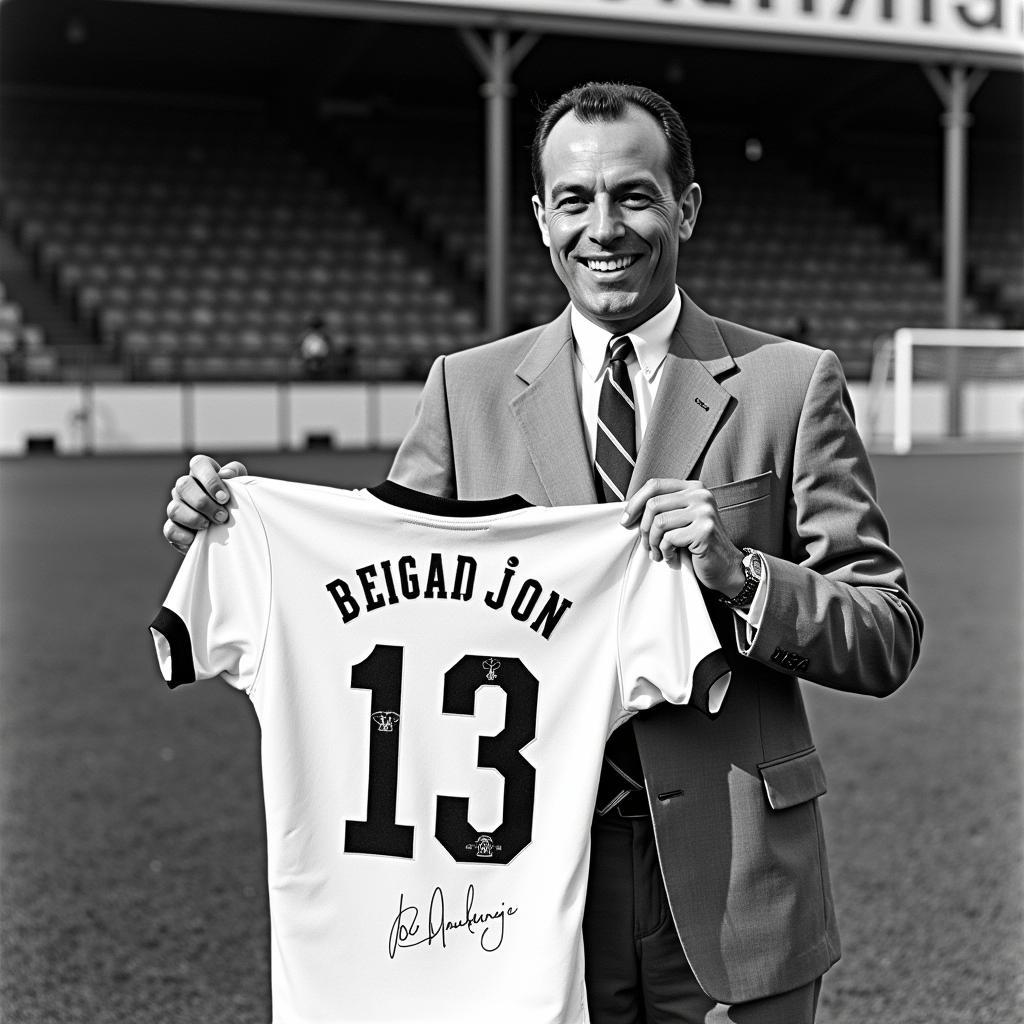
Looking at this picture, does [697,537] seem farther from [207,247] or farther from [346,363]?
[207,247]

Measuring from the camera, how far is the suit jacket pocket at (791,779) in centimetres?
201

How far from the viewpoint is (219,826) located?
4.71 m

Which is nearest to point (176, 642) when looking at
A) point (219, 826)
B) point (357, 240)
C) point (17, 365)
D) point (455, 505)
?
point (455, 505)

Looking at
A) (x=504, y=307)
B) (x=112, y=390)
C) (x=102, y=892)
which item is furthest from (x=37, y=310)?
(x=102, y=892)

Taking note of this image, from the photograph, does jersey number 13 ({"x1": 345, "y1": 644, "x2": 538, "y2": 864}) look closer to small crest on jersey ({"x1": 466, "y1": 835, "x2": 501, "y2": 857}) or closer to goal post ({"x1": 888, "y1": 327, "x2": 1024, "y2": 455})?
small crest on jersey ({"x1": 466, "y1": 835, "x2": 501, "y2": 857})

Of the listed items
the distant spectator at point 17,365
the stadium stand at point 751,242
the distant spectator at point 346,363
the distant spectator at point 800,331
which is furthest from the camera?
the stadium stand at point 751,242

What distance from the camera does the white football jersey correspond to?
2.07 metres

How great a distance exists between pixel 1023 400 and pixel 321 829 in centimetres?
1962

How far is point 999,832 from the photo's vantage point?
182 inches

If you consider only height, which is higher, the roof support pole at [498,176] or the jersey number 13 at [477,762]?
the roof support pole at [498,176]

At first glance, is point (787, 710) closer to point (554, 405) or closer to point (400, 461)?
point (554, 405)

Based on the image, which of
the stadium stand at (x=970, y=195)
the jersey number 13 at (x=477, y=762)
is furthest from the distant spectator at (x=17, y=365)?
the jersey number 13 at (x=477, y=762)
